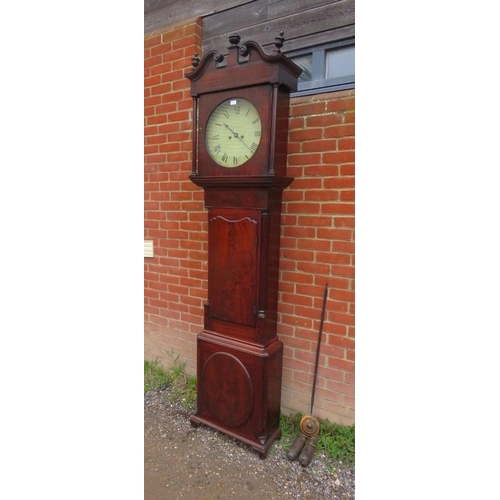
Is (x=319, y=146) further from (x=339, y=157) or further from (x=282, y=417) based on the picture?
(x=282, y=417)

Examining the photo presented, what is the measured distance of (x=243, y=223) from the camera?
68.1 inches

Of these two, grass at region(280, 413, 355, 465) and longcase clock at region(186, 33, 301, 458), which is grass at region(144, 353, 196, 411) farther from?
A: grass at region(280, 413, 355, 465)

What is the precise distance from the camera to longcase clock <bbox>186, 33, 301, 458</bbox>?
1609mm

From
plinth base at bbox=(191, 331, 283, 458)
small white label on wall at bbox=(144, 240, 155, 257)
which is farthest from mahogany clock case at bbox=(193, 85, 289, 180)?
small white label on wall at bbox=(144, 240, 155, 257)

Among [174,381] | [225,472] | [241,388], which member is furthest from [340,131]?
[174,381]

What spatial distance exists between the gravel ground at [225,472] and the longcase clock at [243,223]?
0.31ft

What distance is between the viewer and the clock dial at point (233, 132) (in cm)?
164

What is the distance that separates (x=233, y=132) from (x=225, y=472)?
1.77m

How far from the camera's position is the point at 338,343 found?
1.88 meters

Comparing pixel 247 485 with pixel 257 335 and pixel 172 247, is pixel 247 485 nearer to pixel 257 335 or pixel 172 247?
pixel 257 335

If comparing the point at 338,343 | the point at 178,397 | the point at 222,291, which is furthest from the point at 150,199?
the point at 338,343

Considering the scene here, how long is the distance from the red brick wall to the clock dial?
36cm

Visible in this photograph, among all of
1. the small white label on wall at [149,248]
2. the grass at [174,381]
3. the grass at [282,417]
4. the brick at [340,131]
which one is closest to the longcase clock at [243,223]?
the grass at [282,417]

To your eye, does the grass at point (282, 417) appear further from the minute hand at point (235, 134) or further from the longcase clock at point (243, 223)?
the minute hand at point (235, 134)
